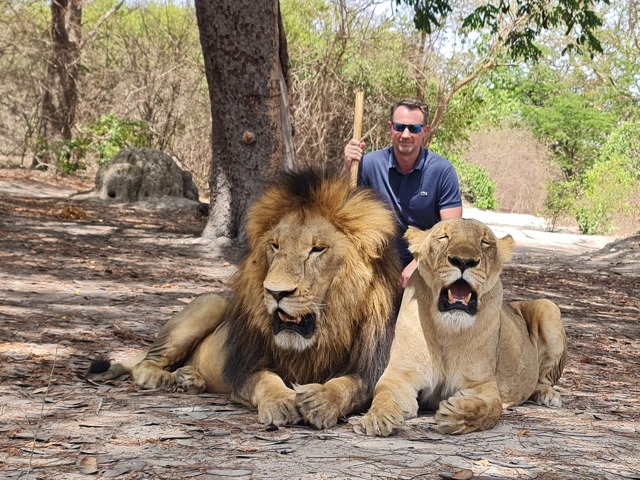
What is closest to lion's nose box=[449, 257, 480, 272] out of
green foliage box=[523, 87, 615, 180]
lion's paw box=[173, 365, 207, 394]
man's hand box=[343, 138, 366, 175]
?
man's hand box=[343, 138, 366, 175]

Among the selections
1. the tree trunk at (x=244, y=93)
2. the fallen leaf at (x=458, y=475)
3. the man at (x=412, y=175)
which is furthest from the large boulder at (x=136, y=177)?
the fallen leaf at (x=458, y=475)

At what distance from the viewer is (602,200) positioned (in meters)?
20.3

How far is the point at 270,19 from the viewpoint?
9625 millimetres

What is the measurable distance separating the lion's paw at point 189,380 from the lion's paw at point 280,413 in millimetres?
880

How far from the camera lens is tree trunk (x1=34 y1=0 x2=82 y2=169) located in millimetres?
19750

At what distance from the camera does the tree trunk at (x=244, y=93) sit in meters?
9.53

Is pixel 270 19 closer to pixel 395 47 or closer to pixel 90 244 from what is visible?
pixel 90 244

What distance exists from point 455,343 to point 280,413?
34.1 inches

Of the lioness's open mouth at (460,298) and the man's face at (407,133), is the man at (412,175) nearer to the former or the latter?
the man's face at (407,133)

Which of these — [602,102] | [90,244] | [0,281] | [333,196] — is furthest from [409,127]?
[602,102]

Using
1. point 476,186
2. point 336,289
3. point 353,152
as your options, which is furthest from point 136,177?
point 476,186

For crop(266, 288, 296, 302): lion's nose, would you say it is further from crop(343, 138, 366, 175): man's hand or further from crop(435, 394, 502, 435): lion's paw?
crop(343, 138, 366, 175): man's hand

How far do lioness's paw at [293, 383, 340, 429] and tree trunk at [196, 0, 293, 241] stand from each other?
18.9 feet

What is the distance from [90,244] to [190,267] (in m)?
1.66
